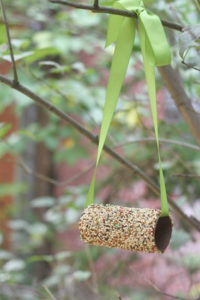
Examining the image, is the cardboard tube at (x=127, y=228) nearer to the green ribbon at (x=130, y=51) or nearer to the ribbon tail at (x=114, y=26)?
the green ribbon at (x=130, y=51)

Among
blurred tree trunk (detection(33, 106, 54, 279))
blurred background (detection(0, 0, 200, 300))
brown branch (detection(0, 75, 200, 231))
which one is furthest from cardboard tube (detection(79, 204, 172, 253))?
blurred tree trunk (detection(33, 106, 54, 279))

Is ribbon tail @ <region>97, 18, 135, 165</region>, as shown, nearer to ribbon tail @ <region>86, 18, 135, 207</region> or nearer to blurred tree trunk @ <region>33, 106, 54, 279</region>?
ribbon tail @ <region>86, 18, 135, 207</region>

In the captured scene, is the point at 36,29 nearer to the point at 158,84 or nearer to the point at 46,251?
the point at 46,251

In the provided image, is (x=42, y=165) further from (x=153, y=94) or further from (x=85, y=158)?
(x=153, y=94)

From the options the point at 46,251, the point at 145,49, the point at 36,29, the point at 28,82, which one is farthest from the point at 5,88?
the point at 145,49

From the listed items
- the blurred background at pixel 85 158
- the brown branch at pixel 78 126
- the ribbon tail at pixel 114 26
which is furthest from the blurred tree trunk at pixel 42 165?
the ribbon tail at pixel 114 26
